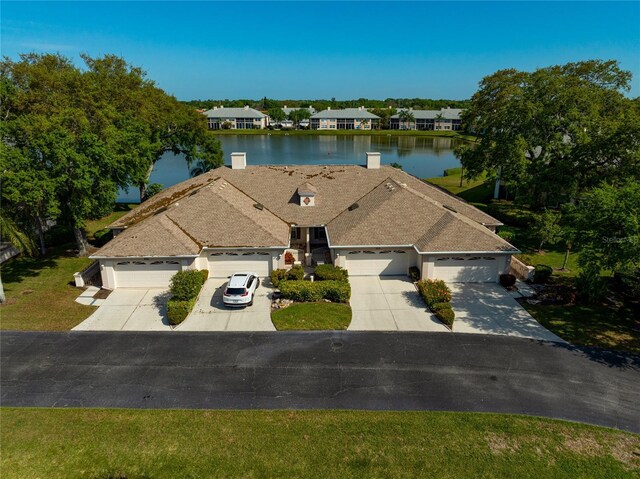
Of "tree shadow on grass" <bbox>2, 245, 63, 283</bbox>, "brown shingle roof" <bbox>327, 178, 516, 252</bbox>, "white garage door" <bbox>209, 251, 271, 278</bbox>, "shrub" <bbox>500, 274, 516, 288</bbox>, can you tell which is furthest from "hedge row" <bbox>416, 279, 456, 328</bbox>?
"tree shadow on grass" <bbox>2, 245, 63, 283</bbox>

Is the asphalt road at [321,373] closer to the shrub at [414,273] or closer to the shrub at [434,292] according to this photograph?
the shrub at [434,292]

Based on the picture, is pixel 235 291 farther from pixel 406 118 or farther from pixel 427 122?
pixel 427 122

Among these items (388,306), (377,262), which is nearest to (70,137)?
(377,262)

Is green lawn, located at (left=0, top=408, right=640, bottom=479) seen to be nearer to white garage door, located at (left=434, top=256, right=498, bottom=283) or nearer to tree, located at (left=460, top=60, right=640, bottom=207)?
white garage door, located at (left=434, top=256, right=498, bottom=283)

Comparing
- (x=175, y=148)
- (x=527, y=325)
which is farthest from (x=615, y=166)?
(x=175, y=148)

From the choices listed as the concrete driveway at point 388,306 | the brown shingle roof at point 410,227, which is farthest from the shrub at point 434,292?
the brown shingle roof at point 410,227

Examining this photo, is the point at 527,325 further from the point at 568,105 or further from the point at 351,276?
the point at 568,105
